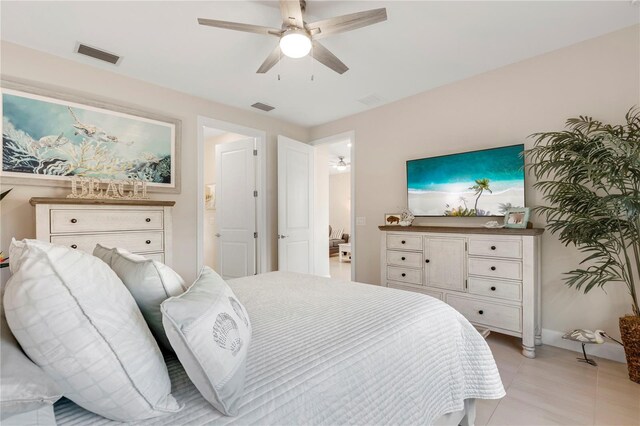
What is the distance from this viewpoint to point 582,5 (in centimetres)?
211

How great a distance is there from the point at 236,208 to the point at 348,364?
149 inches

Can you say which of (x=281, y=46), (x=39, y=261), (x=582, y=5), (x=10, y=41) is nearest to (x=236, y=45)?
(x=281, y=46)

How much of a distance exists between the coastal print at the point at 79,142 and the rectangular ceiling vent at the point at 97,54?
468 mm

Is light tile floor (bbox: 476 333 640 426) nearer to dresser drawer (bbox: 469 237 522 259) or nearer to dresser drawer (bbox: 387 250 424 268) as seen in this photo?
dresser drawer (bbox: 469 237 522 259)

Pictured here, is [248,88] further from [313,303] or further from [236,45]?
[313,303]

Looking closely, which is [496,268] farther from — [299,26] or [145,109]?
[145,109]

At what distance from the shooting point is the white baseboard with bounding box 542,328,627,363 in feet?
7.61

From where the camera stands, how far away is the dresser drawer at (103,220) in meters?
2.32

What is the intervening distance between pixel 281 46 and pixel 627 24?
2727 mm

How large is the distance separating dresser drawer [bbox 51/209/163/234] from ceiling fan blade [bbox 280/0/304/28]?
2049 mm

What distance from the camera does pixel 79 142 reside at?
2.76 m

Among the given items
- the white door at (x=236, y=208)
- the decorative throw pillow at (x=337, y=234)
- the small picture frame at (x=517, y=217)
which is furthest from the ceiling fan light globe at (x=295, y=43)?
the decorative throw pillow at (x=337, y=234)

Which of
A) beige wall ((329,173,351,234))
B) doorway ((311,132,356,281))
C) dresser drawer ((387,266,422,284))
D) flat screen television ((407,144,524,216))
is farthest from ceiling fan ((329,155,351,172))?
dresser drawer ((387,266,422,284))

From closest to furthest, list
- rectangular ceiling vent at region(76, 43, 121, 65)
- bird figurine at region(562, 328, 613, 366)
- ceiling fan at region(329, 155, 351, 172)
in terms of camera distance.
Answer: bird figurine at region(562, 328, 613, 366), rectangular ceiling vent at region(76, 43, 121, 65), ceiling fan at region(329, 155, 351, 172)
